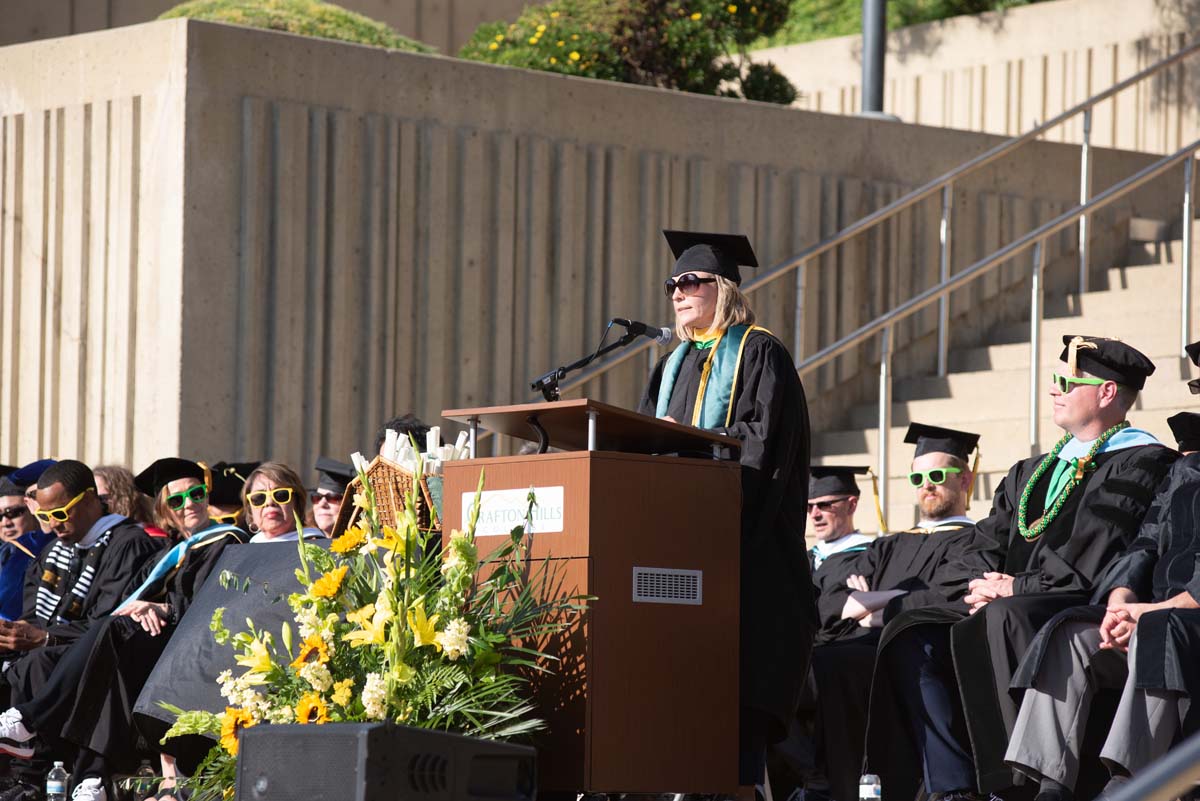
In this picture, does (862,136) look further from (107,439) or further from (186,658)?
(186,658)

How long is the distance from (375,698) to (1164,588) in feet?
7.46

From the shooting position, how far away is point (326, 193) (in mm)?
9938

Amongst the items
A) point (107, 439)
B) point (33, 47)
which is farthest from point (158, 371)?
point (33, 47)

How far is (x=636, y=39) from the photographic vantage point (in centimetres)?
1204

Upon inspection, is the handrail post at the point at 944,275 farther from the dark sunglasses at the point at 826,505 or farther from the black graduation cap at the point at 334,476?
the black graduation cap at the point at 334,476

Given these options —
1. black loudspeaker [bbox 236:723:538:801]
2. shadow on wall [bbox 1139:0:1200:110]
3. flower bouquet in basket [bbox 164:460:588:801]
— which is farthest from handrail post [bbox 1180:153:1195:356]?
black loudspeaker [bbox 236:723:538:801]

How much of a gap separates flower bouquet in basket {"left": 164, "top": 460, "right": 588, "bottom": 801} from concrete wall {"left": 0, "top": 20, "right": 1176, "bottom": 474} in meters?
4.53

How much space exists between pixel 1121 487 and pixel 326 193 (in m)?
5.07

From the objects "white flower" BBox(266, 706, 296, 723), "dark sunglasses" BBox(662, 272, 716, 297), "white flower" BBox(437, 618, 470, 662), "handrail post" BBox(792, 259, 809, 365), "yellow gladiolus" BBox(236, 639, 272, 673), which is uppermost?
"handrail post" BBox(792, 259, 809, 365)

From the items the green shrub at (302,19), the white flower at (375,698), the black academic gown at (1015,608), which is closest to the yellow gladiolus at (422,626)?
the white flower at (375,698)

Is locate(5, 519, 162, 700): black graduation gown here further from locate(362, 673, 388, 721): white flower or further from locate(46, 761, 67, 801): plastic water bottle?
locate(362, 673, 388, 721): white flower

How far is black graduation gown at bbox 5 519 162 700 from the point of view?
787 centimetres

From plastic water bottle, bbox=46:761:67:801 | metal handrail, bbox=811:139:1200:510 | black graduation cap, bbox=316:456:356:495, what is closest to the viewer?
plastic water bottle, bbox=46:761:67:801

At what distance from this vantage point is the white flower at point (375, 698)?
4.79m
